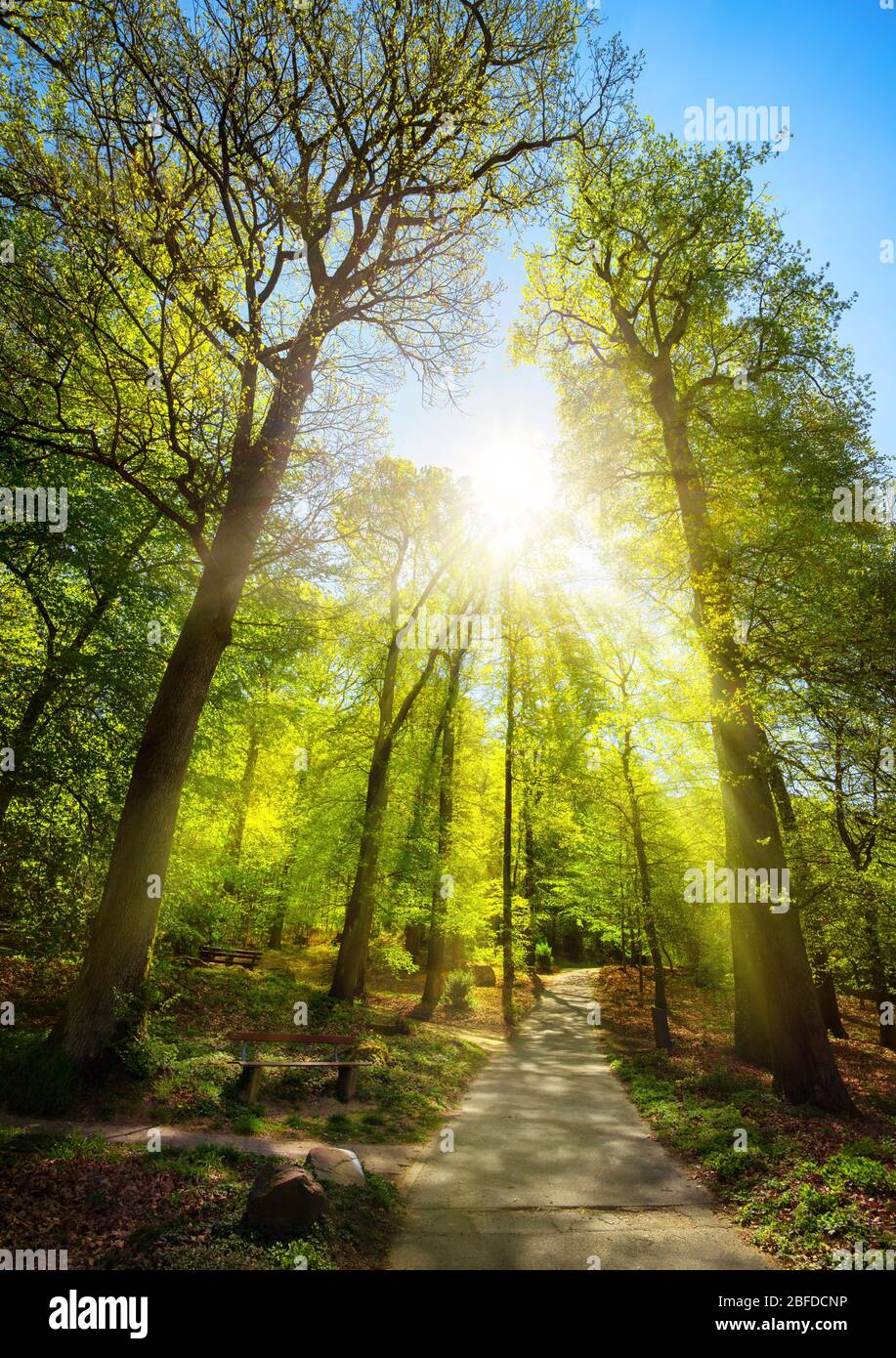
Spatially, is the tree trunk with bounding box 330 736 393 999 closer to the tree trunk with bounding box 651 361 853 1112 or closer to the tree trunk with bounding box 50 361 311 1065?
the tree trunk with bounding box 50 361 311 1065

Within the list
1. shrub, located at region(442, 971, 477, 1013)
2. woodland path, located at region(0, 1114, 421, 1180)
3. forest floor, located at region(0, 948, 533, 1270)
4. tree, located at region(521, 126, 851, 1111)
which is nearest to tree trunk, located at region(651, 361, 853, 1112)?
tree, located at region(521, 126, 851, 1111)

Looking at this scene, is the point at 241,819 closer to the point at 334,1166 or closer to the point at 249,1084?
the point at 249,1084

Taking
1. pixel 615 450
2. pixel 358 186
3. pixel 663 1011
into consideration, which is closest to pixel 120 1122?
pixel 358 186

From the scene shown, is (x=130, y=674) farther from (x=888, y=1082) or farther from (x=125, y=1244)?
(x=888, y=1082)

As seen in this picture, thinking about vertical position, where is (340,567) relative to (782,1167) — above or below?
above

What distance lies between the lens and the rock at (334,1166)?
5.54 metres

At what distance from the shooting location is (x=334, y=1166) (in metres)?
5.70

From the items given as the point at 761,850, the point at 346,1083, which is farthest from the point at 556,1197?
the point at 761,850

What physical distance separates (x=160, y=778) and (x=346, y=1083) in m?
5.63

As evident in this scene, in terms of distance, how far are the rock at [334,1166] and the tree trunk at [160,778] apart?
9.34ft

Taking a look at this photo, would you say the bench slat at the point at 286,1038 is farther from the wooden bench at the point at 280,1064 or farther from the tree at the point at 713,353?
the tree at the point at 713,353

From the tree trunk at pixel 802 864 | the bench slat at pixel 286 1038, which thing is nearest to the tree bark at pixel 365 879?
the bench slat at pixel 286 1038

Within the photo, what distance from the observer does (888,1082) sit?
41.7 feet
